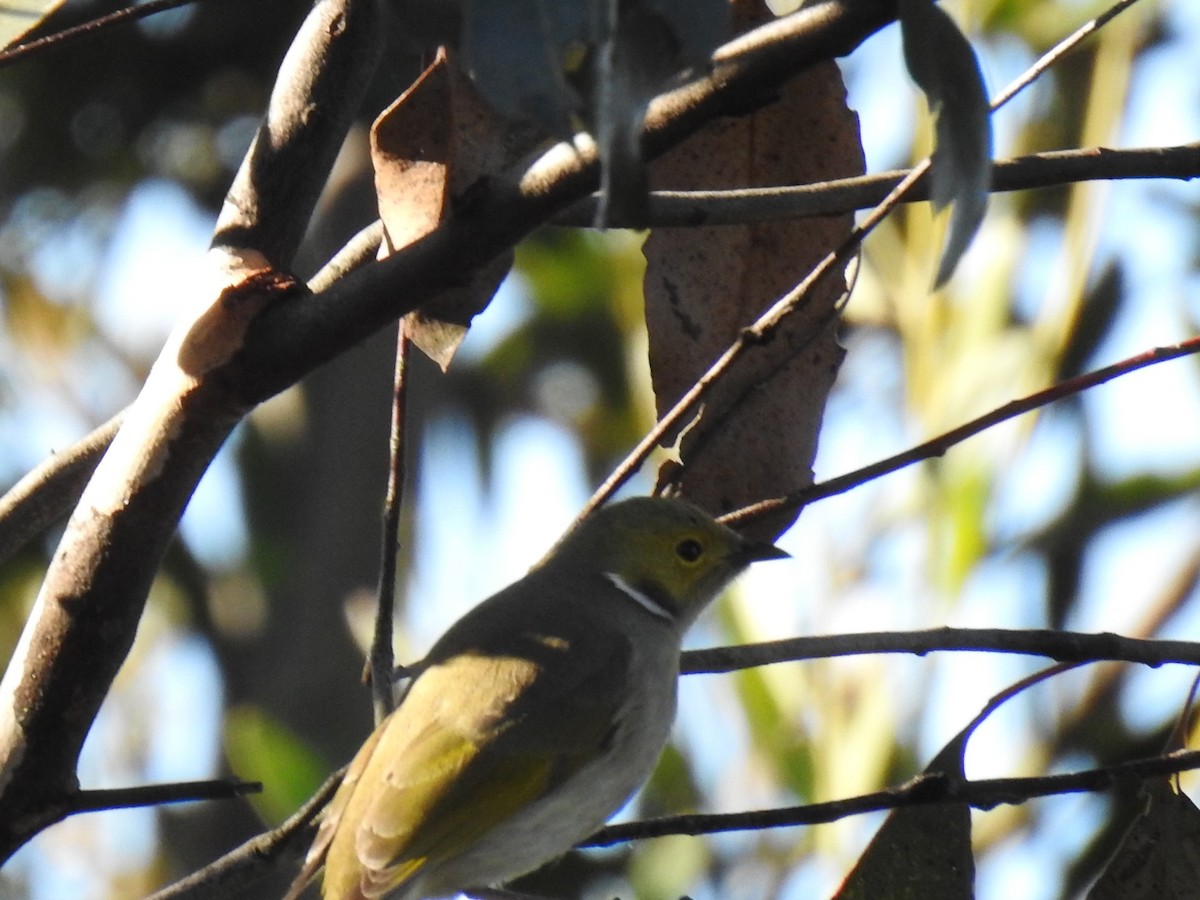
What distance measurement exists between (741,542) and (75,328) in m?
4.60

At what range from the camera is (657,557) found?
359 centimetres

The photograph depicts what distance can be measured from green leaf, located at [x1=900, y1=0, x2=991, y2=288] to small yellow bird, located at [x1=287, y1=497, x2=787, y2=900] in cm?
164

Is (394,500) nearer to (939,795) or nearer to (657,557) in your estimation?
(939,795)

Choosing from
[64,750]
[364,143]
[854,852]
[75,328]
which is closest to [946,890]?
[64,750]

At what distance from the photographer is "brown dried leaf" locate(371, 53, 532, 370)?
6.93 feet

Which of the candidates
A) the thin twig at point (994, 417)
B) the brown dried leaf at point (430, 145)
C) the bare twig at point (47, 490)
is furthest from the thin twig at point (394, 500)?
the thin twig at point (994, 417)

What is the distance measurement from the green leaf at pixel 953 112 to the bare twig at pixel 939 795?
843 mm

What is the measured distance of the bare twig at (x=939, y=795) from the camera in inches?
82.7

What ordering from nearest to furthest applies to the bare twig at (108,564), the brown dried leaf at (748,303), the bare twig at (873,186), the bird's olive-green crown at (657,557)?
the bare twig at (873,186), the bare twig at (108,564), the brown dried leaf at (748,303), the bird's olive-green crown at (657,557)

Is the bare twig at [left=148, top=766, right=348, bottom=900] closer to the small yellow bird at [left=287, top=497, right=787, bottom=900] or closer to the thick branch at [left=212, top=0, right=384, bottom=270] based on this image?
the small yellow bird at [left=287, top=497, right=787, bottom=900]

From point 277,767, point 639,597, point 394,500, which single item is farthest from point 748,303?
point 277,767

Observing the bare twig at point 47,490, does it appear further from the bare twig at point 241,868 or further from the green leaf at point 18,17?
the green leaf at point 18,17

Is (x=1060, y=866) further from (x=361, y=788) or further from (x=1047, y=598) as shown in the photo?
(x=361, y=788)

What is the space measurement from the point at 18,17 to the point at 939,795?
6.27ft
